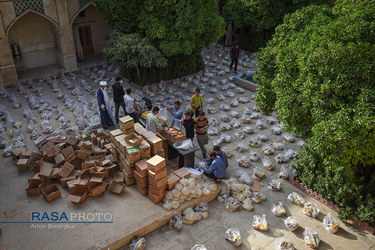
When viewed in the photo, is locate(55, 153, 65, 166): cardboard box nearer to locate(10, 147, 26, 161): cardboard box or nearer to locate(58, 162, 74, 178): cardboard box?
locate(58, 162, 74, 178): cardboard box

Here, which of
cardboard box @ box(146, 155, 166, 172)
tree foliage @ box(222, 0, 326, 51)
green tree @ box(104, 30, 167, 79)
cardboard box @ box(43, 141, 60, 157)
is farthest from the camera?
tree foliage @ box(222, 0, 326, 51)

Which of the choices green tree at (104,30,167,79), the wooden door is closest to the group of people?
green tree at (104,30,167,79)

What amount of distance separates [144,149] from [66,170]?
1999mm

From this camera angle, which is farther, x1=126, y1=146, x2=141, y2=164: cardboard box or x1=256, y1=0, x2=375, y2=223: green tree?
x1=126, y1=146, x2=141, y2=164: cardboard box

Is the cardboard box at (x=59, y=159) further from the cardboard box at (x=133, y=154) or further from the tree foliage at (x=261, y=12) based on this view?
the tree foliage at (x=261, y=12)

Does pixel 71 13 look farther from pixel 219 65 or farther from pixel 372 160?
pixel 372 160

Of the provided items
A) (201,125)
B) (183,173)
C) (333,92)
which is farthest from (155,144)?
(333,92)

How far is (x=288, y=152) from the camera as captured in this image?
30.6 feet

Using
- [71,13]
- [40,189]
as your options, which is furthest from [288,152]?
[71,13]

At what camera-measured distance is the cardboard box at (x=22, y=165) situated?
8.11 m

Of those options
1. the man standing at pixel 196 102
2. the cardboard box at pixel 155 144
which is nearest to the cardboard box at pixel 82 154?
the cardboard box at pixel 155 144

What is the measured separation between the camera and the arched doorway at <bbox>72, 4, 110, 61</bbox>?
16.8 m

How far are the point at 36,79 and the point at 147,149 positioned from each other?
9.76m

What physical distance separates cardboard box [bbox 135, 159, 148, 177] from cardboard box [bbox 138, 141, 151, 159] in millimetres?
168
